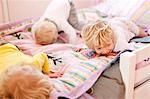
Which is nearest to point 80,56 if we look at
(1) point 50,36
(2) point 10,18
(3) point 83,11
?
(1) point 50,36

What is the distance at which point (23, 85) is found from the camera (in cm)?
95

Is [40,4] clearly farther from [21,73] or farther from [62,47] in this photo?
[21,73]

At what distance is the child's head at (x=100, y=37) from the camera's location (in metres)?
1.34

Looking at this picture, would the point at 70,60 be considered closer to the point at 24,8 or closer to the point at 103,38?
the point at 103,38

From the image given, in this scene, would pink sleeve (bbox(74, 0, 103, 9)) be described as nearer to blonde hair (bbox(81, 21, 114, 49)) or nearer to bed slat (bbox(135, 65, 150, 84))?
blonde hair (bbox(81, 21, 114, 49))

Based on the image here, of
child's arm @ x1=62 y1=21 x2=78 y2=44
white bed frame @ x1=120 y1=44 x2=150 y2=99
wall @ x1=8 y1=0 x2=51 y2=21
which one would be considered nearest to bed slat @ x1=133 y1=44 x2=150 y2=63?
white bed frame @ x1=120 y1=44 x2=150 y2=99

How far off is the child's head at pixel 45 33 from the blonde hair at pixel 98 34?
12.4 inches

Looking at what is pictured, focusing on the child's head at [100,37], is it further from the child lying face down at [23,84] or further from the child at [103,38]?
the child lying face down at [23,84]

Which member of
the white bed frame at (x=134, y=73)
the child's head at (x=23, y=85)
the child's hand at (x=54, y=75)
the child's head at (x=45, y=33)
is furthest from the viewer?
the child's head at (x=45, y=33)

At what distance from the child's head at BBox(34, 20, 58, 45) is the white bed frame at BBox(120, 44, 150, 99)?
2.05 ft

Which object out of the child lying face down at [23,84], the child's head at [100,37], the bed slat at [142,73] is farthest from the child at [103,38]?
the child lying face down at [23,84]

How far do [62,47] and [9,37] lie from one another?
0.38 m

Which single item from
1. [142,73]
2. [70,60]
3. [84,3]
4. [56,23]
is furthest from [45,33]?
[84,3]

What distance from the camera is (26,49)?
5.32ft
